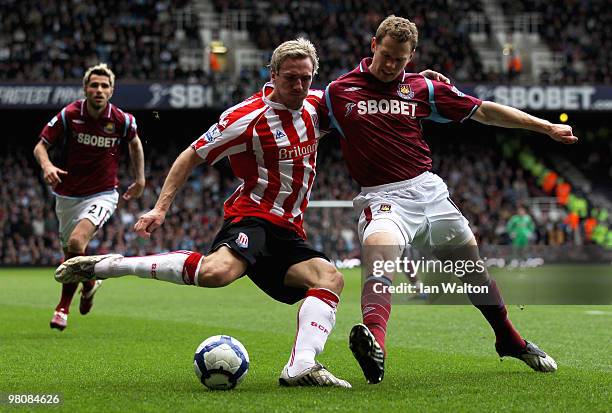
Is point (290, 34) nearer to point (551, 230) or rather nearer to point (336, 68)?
point (336, 68)

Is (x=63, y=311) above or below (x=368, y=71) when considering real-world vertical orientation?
below

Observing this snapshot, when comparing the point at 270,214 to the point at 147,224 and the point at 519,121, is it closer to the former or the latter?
the point at 147,224

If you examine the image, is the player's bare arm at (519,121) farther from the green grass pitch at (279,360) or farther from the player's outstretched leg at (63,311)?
the player's outstretched leg at (63,311)

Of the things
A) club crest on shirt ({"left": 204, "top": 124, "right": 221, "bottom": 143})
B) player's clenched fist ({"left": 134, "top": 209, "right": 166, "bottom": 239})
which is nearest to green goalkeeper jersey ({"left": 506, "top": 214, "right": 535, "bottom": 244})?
club crest on shirt ({"left": 204, "top": 124, "right": 221, "bottom": 143})

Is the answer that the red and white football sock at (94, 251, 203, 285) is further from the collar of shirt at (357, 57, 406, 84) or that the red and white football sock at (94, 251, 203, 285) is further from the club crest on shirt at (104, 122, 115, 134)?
the club crest on shirt at (104, 122, 115, 134)

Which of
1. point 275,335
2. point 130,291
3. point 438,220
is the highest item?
point 438,220

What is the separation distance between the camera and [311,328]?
5.80 metres

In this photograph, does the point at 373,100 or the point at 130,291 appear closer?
the point at 373,100

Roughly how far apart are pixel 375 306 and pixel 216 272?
0.91m

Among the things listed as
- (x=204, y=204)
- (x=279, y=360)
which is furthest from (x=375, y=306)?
(x=204, y=204)

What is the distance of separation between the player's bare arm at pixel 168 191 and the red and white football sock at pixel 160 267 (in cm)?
21

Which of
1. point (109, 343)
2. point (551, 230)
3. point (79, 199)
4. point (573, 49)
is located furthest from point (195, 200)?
point (109, 343)

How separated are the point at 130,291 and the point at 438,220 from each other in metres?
11.6

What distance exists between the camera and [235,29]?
3253cm
